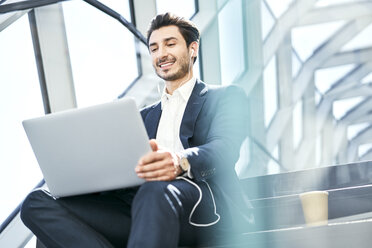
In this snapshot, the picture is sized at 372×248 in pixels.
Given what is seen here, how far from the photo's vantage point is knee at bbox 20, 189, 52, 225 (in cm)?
165

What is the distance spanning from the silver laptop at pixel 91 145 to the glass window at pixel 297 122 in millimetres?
6050

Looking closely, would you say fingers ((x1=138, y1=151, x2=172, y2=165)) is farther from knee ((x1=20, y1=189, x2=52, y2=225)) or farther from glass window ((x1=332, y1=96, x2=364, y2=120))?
glass window ((x1=332, y1=96, x2=364, y2=120))

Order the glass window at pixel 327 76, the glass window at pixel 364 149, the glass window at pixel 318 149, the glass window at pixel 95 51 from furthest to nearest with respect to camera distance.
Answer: the glass window at pixel 318 149
the glass window at pixel 327 76
the glass window at pixel 364 149
the glass window at pixel 95 51

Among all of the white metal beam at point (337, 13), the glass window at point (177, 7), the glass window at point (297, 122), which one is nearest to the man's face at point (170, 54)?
the glass window at point (177, 7)

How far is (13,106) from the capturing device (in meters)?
3.48

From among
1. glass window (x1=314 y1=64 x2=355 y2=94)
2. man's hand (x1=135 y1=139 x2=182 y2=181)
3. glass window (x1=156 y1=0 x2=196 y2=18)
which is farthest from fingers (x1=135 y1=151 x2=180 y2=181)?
glass window (x1=314 y1=64 x2=355 y2=94)

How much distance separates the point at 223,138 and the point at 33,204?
0.66 metres

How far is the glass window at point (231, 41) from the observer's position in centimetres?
548

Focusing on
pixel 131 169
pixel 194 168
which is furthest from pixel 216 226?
pixel 131 169

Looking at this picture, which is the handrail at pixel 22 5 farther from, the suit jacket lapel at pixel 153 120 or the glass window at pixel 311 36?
the glass window at pixel 311 36

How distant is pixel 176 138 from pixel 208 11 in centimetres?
364

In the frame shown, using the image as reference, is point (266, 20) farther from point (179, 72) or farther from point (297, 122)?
point (179, 72)

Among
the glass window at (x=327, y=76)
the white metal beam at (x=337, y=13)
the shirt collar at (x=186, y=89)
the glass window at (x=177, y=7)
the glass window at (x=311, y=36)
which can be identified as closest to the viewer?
the shirt collar at (x=186, y=89)

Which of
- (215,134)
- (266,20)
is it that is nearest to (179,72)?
(215,134)
